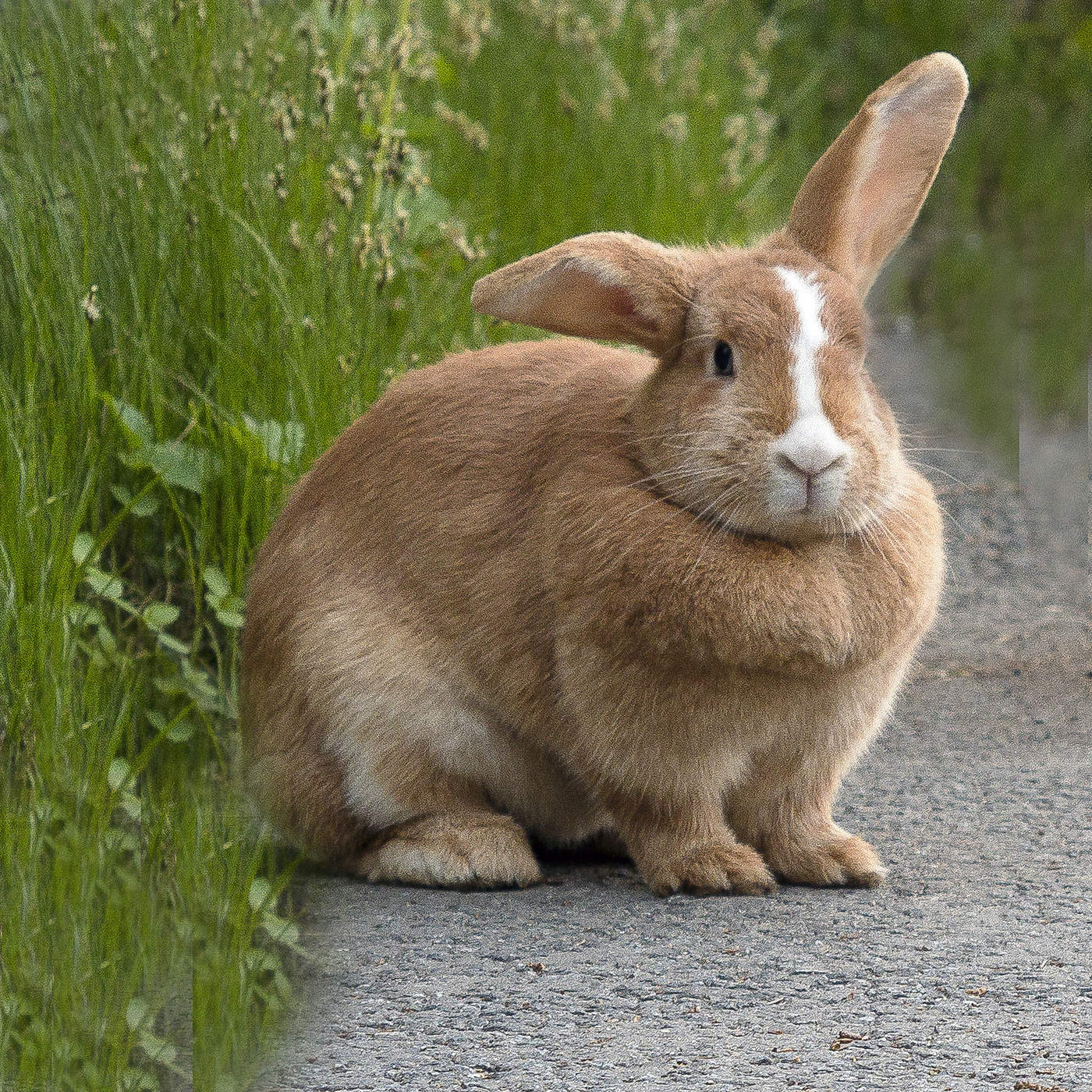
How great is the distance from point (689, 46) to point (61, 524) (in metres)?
4.77

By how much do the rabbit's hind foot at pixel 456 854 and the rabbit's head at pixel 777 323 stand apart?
0.66 meters

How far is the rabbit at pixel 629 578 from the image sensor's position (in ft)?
9.76

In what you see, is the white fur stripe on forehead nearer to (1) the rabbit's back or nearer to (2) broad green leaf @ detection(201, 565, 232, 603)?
(1) the rabbit's back

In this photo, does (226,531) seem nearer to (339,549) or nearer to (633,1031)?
(339,549)

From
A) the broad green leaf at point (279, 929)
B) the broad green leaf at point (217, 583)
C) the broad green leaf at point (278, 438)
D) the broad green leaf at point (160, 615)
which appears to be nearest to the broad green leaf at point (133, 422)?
the broad green leaf at point (278, 438)

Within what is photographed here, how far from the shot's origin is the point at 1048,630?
16.6 feet

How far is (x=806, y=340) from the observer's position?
2975 mm

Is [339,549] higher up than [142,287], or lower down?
lower down

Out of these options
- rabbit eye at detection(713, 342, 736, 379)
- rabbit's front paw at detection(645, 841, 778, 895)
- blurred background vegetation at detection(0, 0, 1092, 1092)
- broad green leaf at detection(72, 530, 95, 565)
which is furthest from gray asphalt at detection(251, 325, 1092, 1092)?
broad green leaf at detection(72, 530, 95, 565)

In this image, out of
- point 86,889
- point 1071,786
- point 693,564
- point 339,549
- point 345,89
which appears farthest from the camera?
point 345,89

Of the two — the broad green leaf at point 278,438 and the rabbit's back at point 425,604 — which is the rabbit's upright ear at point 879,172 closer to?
the rabbit's back at point 425,604

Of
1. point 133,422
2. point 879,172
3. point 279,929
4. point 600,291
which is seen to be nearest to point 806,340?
point 600,291

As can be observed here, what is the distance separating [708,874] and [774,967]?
1.09 ft

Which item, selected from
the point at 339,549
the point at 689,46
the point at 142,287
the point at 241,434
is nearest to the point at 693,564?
the point at 339,549
